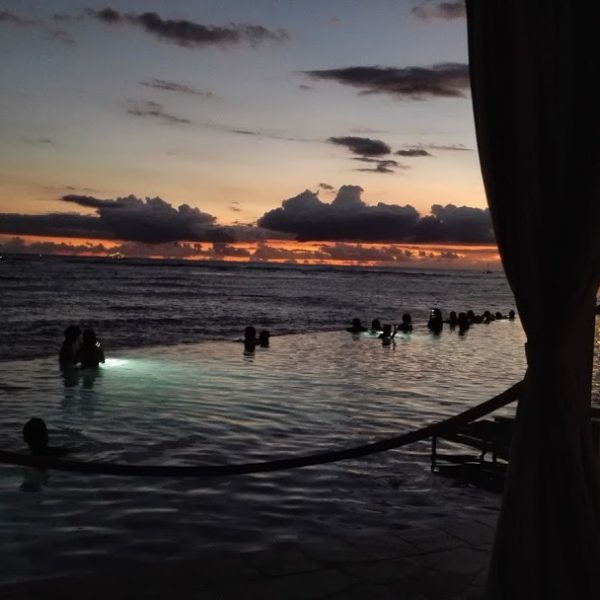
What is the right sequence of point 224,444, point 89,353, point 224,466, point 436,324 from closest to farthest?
point 224,466 < point 224,444 < point 89,353 < point 436,324

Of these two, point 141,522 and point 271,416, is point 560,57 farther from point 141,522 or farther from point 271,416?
point 271,416

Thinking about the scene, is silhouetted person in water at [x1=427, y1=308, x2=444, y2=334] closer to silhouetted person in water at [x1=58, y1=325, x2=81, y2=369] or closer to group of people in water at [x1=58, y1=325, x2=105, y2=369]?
group of people in water at [x1=58, y1=325, x2=105, y2=369]

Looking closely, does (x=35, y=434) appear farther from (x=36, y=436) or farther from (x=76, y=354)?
(x=76, y=354)

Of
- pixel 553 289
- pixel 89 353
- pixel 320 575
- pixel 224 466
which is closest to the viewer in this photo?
pixel 553 289

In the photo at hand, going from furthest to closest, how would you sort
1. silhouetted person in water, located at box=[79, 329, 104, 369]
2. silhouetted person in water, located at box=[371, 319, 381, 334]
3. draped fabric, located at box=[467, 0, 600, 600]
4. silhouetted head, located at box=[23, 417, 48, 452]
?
→ silhouetted person in water, located at box=[371, 319, 381, 334]
silhouetted person in water, located at box=[79, 329, 104, 369]
silhouetted head, located at box=[23, 417, 48, 452]
draped fabric, located at box=[467, 0, 600, 600]

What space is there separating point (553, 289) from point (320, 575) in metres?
2.37

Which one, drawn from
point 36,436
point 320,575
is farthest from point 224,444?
point 320,575

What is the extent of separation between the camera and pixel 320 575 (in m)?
4.32

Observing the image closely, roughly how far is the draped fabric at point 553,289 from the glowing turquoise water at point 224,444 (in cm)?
287

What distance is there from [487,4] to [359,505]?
5.32 meters

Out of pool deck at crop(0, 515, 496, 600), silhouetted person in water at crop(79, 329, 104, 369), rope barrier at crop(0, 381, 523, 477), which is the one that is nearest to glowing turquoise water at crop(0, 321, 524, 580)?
silhouetted person in water at crop(79, 329, 104, 369)

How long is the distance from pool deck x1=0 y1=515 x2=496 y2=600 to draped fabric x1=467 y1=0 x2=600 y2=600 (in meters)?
0.97

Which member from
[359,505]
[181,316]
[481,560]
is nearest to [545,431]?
[481,560]

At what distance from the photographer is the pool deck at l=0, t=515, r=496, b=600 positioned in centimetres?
404
